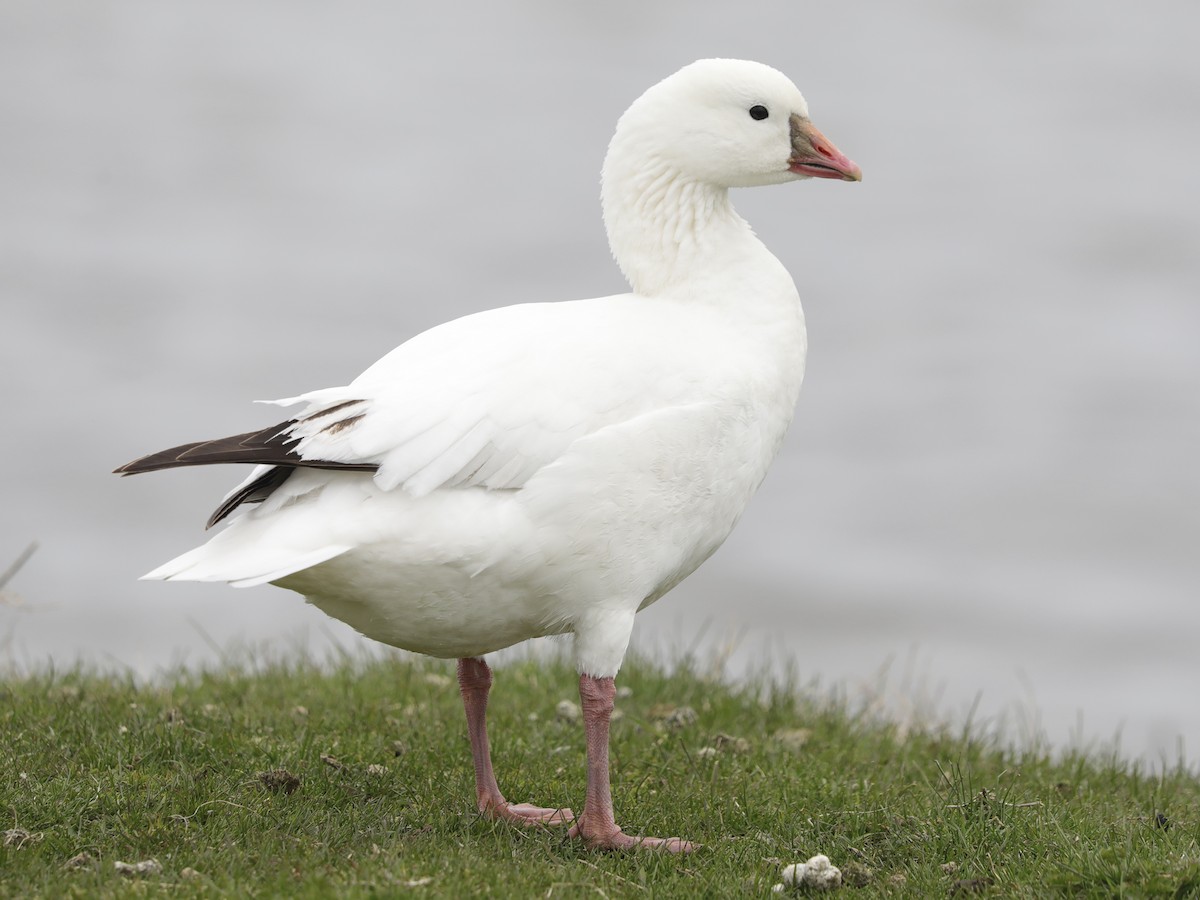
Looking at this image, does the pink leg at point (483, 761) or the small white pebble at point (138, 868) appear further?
the pink leg at point (483, 761)

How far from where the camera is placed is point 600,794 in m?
5.23

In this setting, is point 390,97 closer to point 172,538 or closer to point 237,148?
point 237,148

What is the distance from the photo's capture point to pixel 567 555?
507cm

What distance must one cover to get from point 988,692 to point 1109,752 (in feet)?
16.9

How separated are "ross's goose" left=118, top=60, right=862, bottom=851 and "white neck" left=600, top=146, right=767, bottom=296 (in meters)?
0.11

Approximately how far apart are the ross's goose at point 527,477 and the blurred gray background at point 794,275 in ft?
9.14

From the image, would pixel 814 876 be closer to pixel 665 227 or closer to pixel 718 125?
pixel 665 227

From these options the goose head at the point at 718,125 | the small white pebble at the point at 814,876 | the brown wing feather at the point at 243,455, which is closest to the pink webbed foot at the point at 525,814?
the small white pebble at the point at 814,876

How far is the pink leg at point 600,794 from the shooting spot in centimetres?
513

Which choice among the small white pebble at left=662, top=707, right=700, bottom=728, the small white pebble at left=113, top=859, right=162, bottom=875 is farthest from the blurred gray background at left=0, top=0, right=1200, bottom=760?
the small white pebble at left=113, top=859, right=162, bottom=875

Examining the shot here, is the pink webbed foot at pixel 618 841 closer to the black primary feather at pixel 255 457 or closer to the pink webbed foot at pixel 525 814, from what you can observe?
the pink webbed foot at pixel 525 814

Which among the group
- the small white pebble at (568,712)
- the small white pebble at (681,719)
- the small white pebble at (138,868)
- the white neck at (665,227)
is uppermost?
the white neck at (665,227)

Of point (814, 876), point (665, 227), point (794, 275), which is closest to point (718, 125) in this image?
point (665, 227)

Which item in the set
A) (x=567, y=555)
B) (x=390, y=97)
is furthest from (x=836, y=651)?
(x=390, y=97)
